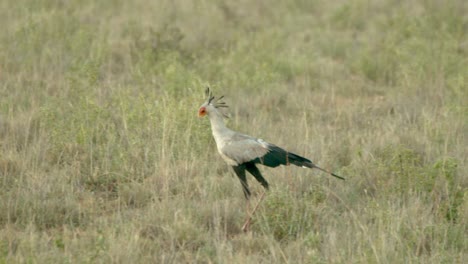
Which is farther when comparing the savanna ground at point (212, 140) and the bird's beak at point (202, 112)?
the bird's beak at point (202, 112)

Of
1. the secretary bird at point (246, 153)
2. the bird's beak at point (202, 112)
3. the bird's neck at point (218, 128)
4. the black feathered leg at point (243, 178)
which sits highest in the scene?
the bird's beak at point (202, 112)

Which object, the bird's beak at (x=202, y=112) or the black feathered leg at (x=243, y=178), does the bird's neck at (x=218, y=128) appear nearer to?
the bird's beak at (x=202, y=112)

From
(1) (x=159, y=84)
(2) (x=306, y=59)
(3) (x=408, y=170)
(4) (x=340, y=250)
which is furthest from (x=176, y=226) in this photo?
(2) (x=306, y=59)

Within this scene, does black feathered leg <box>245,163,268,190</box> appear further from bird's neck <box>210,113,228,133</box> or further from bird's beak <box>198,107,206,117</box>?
→ bird's beak <box>198,107,206,117</box>

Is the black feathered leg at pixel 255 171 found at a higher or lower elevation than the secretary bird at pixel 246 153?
lower

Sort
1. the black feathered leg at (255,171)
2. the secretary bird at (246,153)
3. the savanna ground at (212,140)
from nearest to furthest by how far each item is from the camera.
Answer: the savanna ground at (212,140)
the secretary bird at (246,153)
the black feathered leg at (255,171)

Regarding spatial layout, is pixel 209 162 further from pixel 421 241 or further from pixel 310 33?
pixel 310 33

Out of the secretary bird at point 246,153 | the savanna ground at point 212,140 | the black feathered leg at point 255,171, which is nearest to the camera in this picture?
the savanna ground at point 212,140

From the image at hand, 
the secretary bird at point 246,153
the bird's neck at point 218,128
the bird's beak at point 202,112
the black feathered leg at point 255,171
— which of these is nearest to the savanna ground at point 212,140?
the black feathered leg at point 255,171

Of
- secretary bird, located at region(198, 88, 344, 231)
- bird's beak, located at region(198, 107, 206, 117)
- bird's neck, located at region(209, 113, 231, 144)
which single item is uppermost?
bird's beak, located at region(198, 107, 206, 117)

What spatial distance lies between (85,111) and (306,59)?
12.6 ft

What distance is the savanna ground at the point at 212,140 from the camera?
15.9 feet

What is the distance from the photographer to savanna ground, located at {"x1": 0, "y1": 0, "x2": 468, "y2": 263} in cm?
484

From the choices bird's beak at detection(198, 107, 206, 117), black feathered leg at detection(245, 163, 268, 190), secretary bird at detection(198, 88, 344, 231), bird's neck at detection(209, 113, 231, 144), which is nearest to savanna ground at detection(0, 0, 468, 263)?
black feathered leg at detection(245, 163, 268, 190)
